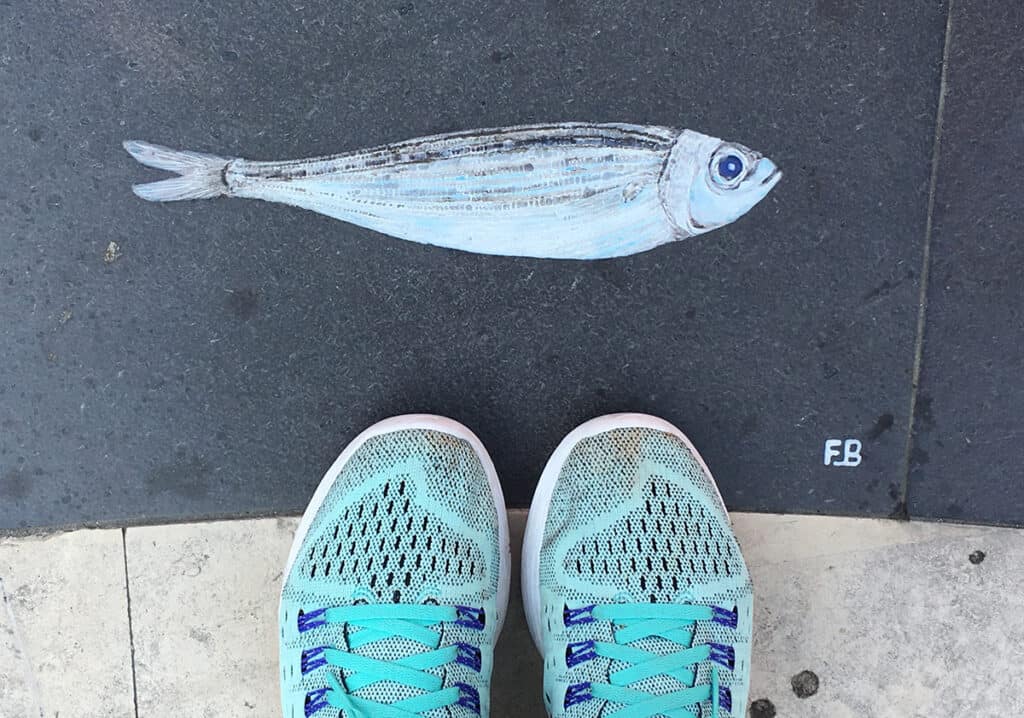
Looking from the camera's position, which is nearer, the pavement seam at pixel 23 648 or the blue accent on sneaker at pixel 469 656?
the blue accent on sneaker at pixel 469 656

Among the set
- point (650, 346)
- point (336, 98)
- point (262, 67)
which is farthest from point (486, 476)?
point (262, 67)

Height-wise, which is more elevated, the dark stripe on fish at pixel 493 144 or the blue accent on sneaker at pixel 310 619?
the dark stripe on fish at pixel 493 144

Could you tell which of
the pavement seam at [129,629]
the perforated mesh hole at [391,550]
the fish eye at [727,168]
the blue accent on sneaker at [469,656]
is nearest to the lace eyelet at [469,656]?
the blue accent on sneaker at [469,656]

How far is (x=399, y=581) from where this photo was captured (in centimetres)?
131

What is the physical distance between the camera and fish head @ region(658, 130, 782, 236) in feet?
4.53

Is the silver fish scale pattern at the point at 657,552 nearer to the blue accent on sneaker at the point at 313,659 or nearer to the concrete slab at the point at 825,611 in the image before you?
the concrete slab at the point at 825,611

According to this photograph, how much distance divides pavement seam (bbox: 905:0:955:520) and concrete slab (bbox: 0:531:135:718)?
1.65 m

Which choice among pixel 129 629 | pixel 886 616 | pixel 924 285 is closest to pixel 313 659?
pixel 129 629

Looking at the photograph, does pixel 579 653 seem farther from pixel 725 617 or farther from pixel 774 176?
pixel 774 176

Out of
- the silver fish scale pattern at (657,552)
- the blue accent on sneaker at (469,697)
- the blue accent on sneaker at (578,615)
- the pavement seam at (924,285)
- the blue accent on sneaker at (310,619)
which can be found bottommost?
the blue accent on sneaker at (469,697)

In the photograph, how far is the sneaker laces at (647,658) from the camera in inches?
51.2

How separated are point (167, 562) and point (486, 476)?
2.32 ft

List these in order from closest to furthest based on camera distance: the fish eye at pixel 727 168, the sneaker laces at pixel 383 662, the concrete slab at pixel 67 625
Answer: the sneaker laces at pixel 383 662 → the fish eye at pixel 727 168 → the concrete slab at pixel 67 625

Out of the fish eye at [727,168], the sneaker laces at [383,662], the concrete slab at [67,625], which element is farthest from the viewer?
the concrete slab at [67,625]
